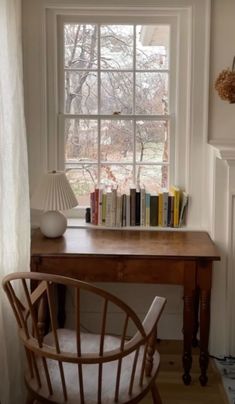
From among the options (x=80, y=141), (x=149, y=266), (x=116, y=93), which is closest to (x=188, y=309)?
(x=149, y=266)

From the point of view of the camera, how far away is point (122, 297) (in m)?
3.43

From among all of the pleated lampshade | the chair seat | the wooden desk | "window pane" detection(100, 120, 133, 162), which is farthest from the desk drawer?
"window pane" detection(100, 120, 133, 162)

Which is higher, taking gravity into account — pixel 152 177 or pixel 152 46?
pixel 152 46

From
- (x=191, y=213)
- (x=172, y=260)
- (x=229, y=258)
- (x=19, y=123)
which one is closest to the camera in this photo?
(x=19, y=123)

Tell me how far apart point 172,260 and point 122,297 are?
2.49 feet

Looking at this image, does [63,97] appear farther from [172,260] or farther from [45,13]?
[172,260]

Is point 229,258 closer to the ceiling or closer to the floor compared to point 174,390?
closer to the ceiling

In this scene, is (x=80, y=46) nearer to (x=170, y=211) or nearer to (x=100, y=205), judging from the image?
(x=100, y=205)

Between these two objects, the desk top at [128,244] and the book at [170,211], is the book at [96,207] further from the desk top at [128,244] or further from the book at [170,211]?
the book at [170,211]

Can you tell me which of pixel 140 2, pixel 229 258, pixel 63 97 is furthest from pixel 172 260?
pixel 140 2

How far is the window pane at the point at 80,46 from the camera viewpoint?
10.9 ft

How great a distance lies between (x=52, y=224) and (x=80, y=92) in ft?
2.83

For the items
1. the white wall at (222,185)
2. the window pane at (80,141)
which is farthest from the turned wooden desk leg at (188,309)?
the window pane at (80,141)

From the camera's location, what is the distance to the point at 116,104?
3.40 meters
